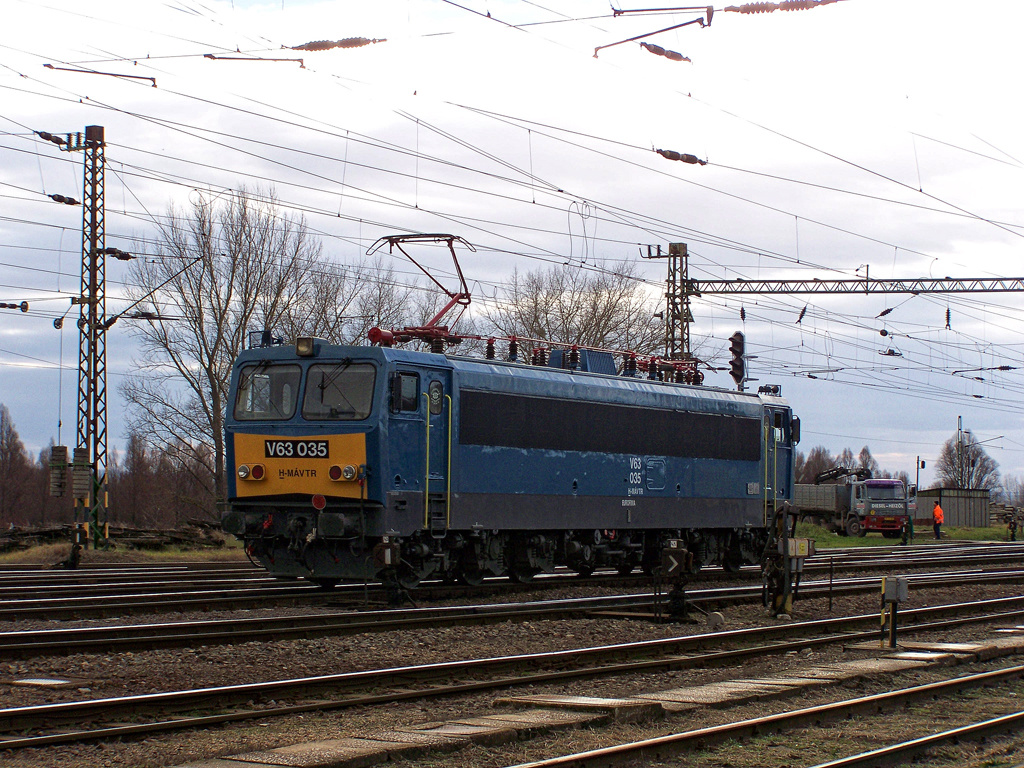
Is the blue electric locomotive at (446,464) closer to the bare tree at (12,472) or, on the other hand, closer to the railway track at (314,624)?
the railway track at (314,624)

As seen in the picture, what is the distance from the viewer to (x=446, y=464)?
18188mm

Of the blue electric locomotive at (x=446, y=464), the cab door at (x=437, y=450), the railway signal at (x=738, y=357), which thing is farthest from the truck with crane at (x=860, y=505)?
the cab door at (x=437, y=450)

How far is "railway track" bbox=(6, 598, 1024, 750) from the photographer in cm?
869

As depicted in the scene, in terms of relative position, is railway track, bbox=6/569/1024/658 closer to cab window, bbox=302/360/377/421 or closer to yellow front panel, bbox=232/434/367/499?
yellow front panel, bbox=232/434/367/499

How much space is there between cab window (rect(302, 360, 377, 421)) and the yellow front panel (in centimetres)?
36

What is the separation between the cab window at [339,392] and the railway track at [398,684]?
5.73 m

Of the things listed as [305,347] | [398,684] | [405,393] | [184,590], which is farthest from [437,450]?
[398,684]

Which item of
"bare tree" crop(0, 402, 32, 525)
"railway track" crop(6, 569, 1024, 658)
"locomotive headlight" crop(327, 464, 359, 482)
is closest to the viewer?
"railway track" crop(6, 569, 1024, 658)

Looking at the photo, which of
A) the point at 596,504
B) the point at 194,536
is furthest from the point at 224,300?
the point at 596,504

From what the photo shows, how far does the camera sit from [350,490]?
1705 centimetres

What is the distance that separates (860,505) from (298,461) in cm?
4208

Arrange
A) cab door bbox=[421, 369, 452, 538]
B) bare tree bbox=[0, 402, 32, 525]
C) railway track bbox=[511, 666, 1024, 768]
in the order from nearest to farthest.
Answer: railway track bbox=[511, 666, 1024, 768] → cab door bbox=[421, 369, 452, 538] → bare tree bbox=[0, 402, 32, 525]

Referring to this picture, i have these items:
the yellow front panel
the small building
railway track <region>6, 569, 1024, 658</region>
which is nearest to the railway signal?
railway track <region>6, 569, 1024, 658</region>

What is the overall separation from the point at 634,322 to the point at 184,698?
45.3 m
